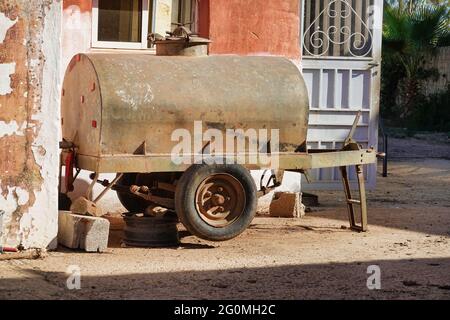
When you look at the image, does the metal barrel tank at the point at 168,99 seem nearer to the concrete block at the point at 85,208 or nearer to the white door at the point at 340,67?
the concrete block at the point at 85,208

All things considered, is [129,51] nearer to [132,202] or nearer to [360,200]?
[132,202]

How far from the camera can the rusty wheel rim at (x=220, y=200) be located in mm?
9344

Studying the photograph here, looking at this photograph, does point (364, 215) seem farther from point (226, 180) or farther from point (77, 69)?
point (77, 69)

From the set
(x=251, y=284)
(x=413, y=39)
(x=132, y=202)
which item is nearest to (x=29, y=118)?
(x=132, y=202)

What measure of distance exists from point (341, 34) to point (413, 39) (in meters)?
14.4

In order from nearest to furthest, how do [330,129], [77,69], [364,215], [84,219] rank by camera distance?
[84,219] < [77,69] < [364,215] < [330,129]

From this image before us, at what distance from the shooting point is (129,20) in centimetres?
1153

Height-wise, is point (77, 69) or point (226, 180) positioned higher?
point (77, 69)

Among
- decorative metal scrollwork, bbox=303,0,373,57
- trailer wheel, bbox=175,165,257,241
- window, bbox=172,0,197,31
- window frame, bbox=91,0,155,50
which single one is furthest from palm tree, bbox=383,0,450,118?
trailer wheel, bbox=175,165,257,241

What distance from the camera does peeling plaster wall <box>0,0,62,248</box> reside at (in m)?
8.64

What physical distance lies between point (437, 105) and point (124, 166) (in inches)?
749

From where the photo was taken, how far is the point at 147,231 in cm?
937

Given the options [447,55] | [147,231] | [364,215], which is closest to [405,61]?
[447,55]

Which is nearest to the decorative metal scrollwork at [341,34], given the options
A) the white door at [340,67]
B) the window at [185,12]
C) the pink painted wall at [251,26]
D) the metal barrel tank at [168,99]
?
the white door at [340,67]
